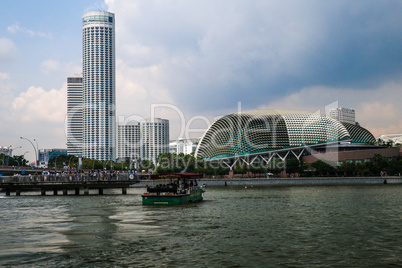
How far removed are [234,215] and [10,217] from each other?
71.9 ft

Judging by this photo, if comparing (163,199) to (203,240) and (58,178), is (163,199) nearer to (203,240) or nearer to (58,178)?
(203,240)

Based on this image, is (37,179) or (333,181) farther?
(333,181)

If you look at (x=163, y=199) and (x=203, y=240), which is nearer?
(x=203, y=240)

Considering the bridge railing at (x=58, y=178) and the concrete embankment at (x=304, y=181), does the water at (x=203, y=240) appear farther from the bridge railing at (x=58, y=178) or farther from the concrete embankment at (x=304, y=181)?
the concrete embankment at (x=304, y=181)

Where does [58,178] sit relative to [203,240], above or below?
above

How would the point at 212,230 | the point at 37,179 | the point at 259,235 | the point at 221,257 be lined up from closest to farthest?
the point at 221,257 → the point at 259,235 → the point at 212,230 → the point at 37,179

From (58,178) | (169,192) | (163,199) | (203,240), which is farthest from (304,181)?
(203,240)

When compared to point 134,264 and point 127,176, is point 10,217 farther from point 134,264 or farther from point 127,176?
point 127,176

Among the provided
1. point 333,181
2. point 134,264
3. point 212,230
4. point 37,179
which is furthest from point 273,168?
point 134,264

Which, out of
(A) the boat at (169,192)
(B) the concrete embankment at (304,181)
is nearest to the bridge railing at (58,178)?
(A) the boat at (169,192)

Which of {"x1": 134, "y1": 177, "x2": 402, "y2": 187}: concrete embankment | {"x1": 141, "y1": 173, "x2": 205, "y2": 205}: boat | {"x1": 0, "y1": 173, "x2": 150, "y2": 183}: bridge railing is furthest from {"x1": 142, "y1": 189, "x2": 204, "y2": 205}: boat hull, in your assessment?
{"x1": 134, "y1": 177, "x2": 402, "y2": 187}: concrete embankment

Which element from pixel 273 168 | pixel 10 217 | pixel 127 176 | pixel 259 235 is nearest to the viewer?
pixel 259 235

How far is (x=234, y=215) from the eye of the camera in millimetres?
46156

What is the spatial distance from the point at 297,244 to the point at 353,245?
3227 mm
